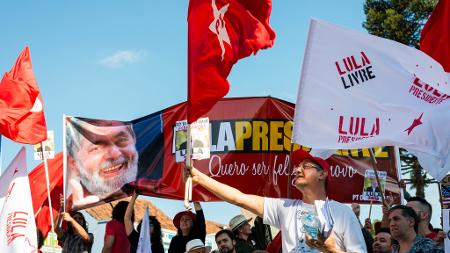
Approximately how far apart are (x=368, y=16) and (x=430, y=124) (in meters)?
14.9

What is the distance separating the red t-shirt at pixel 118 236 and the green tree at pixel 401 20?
1261 cm

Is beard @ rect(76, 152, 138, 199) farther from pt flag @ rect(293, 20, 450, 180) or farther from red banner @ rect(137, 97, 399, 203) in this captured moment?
pt flag @ rect(293, 20, 450, 180)

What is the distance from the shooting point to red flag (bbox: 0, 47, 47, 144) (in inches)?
336

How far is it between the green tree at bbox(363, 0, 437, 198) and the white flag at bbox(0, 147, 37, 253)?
516 inches

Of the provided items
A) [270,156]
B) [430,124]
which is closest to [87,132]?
[270,156]

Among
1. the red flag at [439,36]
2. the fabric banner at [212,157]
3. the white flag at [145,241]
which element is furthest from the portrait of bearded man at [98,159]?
the red flag at [439,36]

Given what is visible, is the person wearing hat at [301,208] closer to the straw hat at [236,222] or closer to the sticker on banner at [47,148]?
the straw hat at [236,222]

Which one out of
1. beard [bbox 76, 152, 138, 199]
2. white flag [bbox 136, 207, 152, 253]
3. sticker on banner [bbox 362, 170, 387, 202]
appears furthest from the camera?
beard [bbox 76, 152, 138, 199]

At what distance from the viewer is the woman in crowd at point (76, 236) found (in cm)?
817

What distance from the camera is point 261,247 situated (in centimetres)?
802

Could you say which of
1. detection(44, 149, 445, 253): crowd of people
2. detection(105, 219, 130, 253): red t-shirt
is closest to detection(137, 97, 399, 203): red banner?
detection(44, 149, 445, 253): crowd of people

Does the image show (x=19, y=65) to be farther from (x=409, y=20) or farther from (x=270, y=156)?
(x=409, y=20)

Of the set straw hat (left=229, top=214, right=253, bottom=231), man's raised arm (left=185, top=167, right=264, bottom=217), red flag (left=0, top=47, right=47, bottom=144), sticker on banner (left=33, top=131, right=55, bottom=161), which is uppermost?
red flag (left=0, top=47, right=47, bottom=144)

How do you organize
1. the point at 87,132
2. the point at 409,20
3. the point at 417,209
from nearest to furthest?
the point at 417,209 < the point at 87,132 < the point at 409,20
